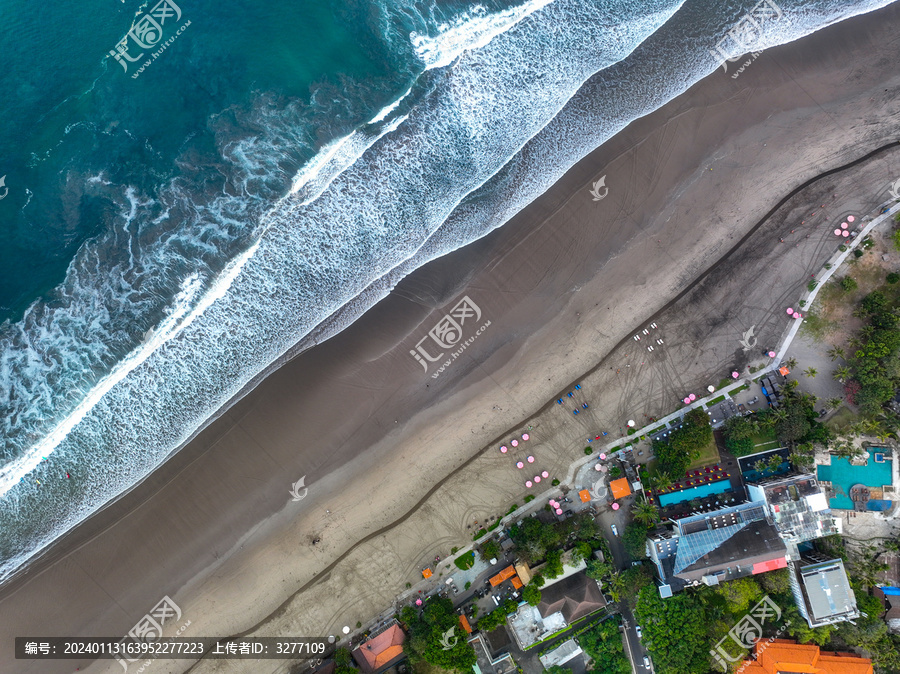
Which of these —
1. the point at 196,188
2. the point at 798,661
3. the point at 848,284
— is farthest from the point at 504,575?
the point at 196,188

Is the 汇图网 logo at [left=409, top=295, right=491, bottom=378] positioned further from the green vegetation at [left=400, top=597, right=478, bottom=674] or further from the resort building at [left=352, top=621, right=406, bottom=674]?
the resort building at [left=352, top=621, right=406, bottom=674]

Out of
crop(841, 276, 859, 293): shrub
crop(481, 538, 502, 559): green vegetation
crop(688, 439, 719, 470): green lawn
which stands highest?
crop(841, 276, 859, 293): shrub

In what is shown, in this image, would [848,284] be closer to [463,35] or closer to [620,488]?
[620,488]

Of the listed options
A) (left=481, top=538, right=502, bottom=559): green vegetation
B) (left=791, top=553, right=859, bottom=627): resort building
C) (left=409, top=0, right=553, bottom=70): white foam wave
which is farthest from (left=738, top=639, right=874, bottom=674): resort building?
(left=409, top=0, right=553, bottom=70): white foam wave

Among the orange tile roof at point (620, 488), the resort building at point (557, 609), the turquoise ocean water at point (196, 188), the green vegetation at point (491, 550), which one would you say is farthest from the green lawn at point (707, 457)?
the turquoise ocean water at point (196, 188)

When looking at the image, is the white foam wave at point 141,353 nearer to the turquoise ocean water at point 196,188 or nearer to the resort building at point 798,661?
the turquoise ocean water at point 196,188

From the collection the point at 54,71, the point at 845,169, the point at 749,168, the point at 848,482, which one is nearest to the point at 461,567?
the point at 848,482
